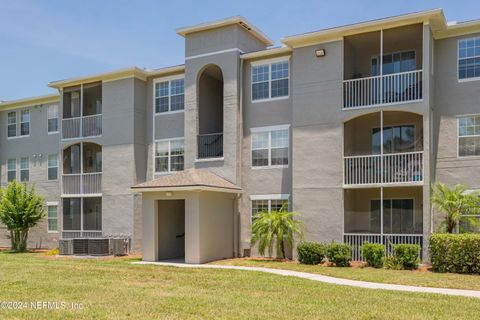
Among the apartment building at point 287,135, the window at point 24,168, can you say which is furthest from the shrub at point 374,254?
the window at point 24,168

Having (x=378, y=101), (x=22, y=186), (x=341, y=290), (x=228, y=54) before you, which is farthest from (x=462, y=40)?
(x=22, y=186)

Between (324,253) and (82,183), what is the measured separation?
1398 centimetres

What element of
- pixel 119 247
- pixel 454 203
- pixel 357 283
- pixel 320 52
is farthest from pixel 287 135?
pixel 119 247

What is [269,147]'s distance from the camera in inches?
856

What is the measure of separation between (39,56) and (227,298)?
1595cm

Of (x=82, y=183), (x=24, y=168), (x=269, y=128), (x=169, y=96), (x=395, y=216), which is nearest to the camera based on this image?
(x=395, y=216)

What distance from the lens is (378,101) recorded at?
19.1 metres

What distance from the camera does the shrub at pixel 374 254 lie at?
56.8 feet

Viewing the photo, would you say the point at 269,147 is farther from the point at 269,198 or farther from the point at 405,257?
the point at 405,257

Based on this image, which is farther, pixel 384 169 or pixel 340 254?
pixel 384 169

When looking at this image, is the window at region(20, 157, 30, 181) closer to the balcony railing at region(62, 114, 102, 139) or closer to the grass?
the balcony railing at region(62, 114, 102, 139)

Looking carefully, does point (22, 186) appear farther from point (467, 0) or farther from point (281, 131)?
point (467, 0)

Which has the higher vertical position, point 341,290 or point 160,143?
point 160,143

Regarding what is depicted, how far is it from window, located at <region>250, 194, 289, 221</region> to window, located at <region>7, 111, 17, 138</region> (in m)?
17.3
